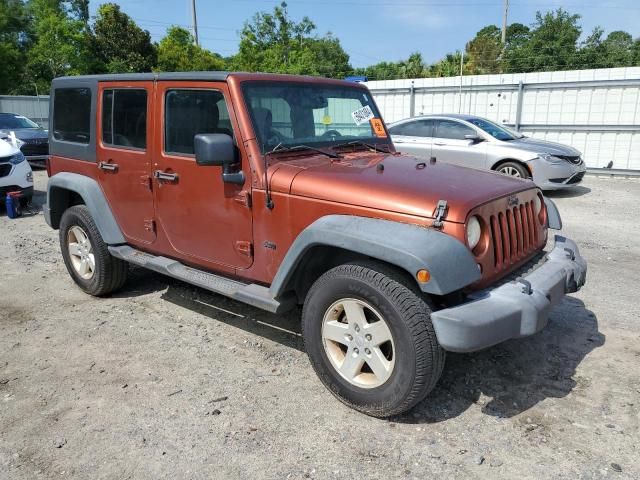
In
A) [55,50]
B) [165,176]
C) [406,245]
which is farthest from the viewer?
[55,50]

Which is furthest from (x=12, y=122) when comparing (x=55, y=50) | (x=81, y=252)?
(x=55, y=50)

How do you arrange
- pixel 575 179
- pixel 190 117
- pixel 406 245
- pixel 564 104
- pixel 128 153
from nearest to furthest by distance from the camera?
1. pixel 406 245
2. pixel 190 117
3. pixel 128 153
4. pixel 575 179
5. pixel 564 104

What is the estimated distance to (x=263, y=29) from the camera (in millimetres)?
42250

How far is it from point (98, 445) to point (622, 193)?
36.3ft

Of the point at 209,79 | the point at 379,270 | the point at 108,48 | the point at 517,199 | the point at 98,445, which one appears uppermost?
the point at 108,48

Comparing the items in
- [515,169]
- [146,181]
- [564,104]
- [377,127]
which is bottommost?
[515,169]

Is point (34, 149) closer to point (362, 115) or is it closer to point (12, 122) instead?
point (12, 122)

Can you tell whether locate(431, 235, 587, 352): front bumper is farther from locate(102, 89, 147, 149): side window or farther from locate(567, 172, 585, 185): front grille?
locate(567, 172, 585, 185): front grille

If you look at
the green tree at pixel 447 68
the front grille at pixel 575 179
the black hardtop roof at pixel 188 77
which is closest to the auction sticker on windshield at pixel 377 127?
the black hardtop roof at pixel 188 77

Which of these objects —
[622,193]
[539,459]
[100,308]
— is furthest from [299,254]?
[622,193]

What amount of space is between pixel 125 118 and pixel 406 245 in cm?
282

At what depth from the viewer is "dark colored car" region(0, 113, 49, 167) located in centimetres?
1335

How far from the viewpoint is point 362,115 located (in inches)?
173

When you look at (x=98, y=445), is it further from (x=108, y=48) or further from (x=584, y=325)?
(x=108, y=48)
